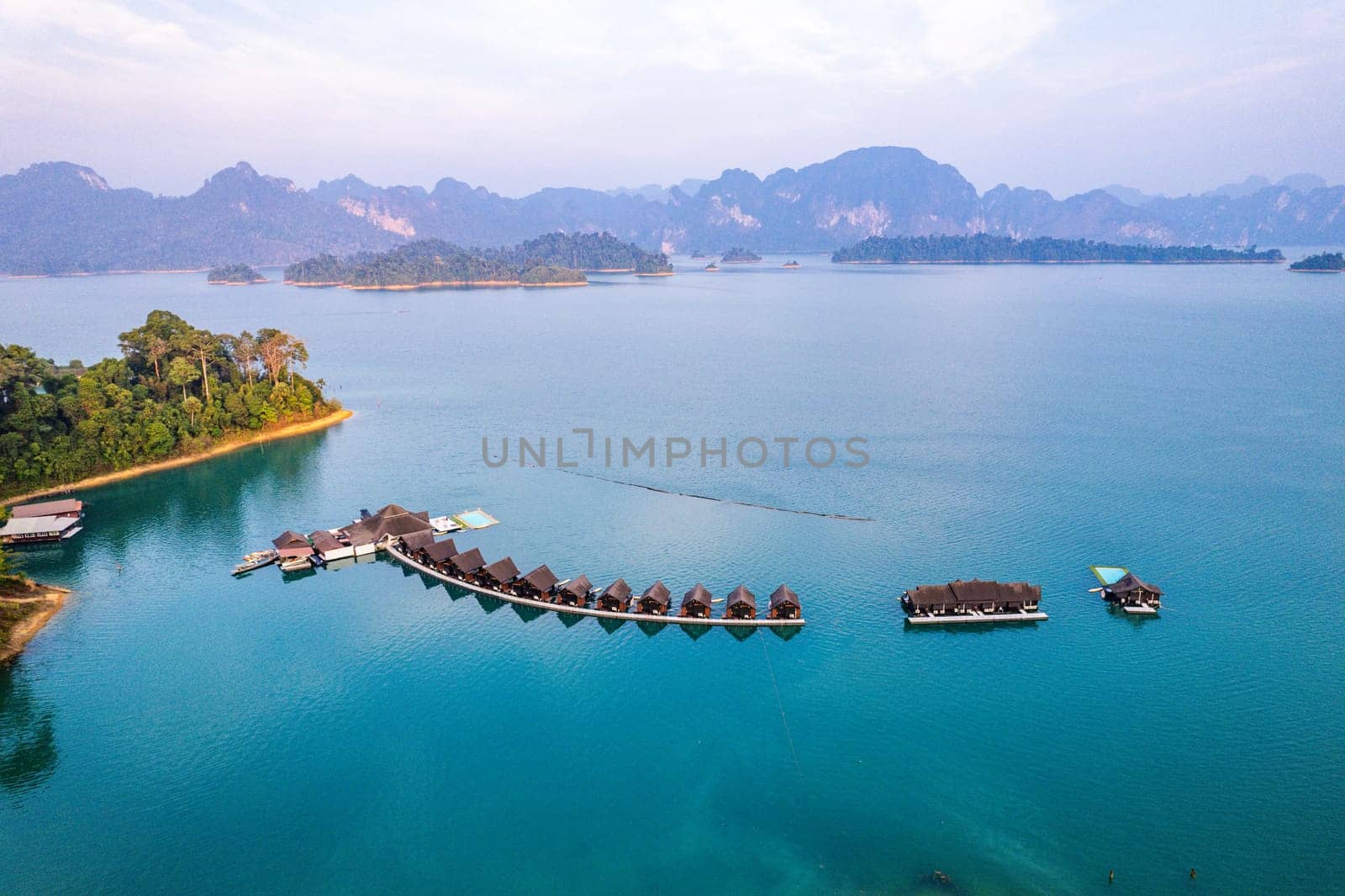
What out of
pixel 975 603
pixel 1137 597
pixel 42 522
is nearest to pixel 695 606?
pixel 975 603

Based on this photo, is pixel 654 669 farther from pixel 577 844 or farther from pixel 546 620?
pixel 577 844

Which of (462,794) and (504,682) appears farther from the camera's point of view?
(504,682)

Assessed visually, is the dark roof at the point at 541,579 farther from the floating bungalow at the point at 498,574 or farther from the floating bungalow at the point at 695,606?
the floating bungalow at the point at 695,606

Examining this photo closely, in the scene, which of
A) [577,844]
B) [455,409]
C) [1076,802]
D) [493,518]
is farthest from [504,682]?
[455,409]

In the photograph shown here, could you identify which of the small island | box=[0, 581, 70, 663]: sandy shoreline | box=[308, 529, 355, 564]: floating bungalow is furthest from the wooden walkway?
the small island

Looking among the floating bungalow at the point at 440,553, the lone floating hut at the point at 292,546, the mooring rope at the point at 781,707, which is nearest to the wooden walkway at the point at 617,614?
the floating bungalow at the point at 440,553

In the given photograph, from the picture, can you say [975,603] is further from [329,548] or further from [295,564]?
[295,564]

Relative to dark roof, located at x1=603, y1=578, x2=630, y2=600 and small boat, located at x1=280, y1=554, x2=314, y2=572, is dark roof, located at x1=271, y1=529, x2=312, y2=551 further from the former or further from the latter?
dark roof, located at x1=603, y1=578, x2=630, y2=600
